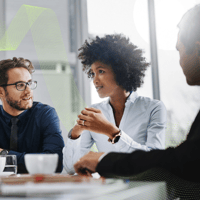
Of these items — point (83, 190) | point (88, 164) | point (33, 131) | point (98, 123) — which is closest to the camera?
point (83, 190)

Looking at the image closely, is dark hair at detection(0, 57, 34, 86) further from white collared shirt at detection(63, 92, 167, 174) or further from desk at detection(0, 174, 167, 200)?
desk at detection(0, 174, 167, 200)

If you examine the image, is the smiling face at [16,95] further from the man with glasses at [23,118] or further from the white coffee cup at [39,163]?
the white coffee cup at [39,163]

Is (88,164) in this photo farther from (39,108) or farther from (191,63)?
(39,108)

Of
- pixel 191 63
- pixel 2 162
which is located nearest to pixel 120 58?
pixel 191 63


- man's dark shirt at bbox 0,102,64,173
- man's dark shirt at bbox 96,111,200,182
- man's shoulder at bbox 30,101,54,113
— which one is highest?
man's shoulder at bbox 30,101,54,113

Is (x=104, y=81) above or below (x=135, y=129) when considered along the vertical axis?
above

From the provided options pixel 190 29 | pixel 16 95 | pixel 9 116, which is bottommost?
pixel 9 116

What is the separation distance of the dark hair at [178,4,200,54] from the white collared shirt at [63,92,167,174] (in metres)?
0.61

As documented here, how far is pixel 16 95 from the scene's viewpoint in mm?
1817

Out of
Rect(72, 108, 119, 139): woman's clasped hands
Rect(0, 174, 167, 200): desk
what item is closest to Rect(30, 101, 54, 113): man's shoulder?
Rect(72, 108, 119, 139): woman's clasped hands

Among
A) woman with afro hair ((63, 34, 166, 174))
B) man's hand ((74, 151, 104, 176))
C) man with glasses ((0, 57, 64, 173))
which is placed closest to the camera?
man's hand ((74, 151, 104, 176))

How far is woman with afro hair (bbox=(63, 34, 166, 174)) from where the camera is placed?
1313 mm

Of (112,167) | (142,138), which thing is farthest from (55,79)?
(112,167)

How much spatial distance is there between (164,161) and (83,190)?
203 mm
